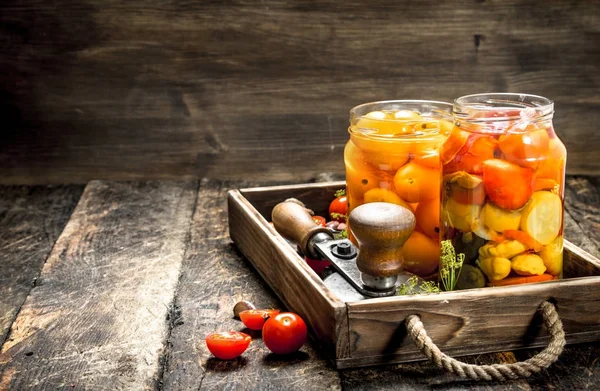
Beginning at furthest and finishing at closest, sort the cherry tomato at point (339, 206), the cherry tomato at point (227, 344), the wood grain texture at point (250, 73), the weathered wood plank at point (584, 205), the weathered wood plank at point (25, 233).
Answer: the wood grain texture at point (250, 73) < the weathered wood plank at point (584, 205) < the cherry tomato at point (339, 206) < the weathered wood plank at point (25, 233) < the cherry tomato at point (227, 344)

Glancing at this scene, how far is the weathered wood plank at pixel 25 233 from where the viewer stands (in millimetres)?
1551

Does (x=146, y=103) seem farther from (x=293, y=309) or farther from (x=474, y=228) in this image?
(x=474, y=228)

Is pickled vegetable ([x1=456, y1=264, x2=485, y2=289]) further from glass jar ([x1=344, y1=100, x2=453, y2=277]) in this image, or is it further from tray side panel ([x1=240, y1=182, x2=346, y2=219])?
tray side panel ([x1=240, y1=182, x2=346, y2=219])

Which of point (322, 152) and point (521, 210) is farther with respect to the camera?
point (322, 152)

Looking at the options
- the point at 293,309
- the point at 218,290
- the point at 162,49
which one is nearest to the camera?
the point at 293,309

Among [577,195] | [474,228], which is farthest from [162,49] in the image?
[474,228]

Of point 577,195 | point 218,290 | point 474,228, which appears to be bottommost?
point 577,195

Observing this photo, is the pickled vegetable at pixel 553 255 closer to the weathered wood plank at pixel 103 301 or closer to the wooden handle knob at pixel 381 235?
the wooden handle knob at pixel 381 235

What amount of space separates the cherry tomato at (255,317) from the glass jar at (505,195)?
30 centimetres

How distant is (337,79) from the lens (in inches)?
92.1

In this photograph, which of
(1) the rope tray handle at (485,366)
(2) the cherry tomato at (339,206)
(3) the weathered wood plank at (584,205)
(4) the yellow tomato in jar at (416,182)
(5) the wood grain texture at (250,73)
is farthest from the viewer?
(5) the wood grain texture at (250,73)

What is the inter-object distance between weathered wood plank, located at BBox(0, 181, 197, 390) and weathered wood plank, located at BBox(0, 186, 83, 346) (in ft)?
0.12

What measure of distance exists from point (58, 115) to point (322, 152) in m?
0.76

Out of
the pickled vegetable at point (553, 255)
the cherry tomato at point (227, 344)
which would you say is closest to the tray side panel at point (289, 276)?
the cherry tomato at point (227, 344)
